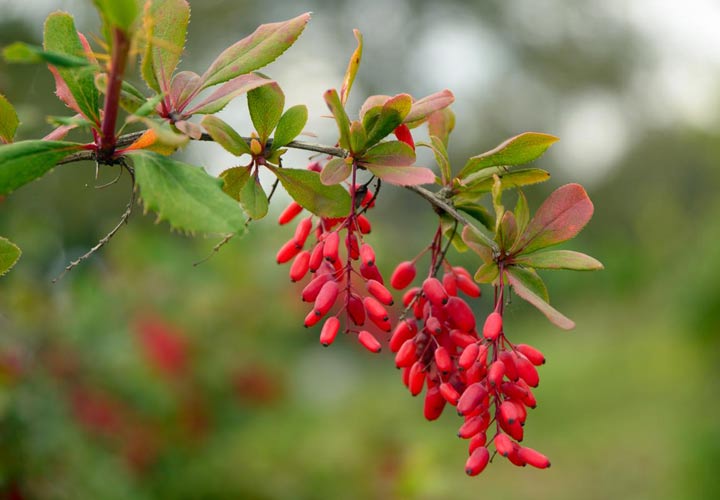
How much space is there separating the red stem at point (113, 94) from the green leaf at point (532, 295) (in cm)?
45

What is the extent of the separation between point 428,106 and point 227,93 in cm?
23

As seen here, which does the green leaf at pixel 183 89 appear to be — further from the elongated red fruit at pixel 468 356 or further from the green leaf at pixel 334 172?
the elongated red fruit at pixel 468 356

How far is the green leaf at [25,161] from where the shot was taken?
710 mm

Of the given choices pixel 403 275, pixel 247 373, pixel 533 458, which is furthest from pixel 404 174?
pixel 247 373

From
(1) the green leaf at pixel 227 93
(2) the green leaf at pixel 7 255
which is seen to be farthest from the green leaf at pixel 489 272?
(2) the green leaf at pixel 7 255

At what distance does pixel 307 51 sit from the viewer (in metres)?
11.7

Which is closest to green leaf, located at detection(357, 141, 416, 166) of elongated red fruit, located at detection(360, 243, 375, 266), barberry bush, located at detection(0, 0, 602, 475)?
barberry bush, located at detection(0, 0, 602, 475)

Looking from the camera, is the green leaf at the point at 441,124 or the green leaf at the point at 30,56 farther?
the green leaf at the point at 441,124

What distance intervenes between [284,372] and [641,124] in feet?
61.4

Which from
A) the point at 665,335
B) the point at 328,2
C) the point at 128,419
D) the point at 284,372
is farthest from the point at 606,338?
the point at 128,419

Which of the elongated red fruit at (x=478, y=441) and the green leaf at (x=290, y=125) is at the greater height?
the green leaf at (x=290, y=125)

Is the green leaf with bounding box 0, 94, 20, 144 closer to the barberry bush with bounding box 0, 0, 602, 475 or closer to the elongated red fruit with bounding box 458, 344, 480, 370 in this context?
the barberry bush with bounding box 0, 0, 602, 475

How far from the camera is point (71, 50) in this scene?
813mm

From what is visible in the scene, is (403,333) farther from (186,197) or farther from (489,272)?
(186,197)
